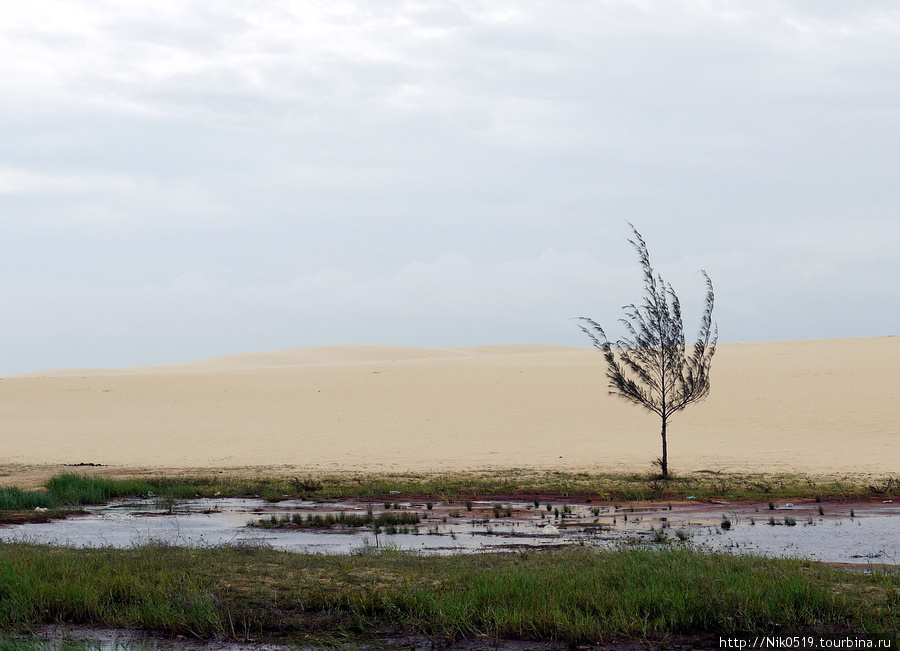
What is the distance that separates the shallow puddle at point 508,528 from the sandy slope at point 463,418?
857 cm

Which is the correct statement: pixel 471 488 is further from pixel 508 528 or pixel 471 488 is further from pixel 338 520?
pixel 508 528

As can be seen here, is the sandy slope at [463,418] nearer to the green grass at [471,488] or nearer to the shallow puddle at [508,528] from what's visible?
the green grass at [471,488]

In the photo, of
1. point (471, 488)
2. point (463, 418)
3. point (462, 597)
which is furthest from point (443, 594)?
point (463, 418)

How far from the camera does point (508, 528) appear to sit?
13.4 m

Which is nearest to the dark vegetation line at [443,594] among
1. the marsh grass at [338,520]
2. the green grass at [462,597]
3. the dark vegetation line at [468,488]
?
the green grass at [462,597]

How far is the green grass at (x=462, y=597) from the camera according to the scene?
22.9 feet

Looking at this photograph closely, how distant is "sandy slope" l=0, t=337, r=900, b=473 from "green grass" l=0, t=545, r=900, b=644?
51.7ft

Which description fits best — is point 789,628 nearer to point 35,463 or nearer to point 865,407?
point 35,463

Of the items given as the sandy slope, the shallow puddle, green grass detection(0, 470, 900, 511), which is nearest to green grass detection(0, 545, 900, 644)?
the shallow puddle

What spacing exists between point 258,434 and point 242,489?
15.6 metres

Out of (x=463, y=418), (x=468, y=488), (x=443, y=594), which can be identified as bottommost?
(x=468, y=488)

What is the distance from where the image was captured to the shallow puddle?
11.3 meters

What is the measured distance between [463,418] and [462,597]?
98.4 feet

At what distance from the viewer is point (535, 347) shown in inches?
4345
